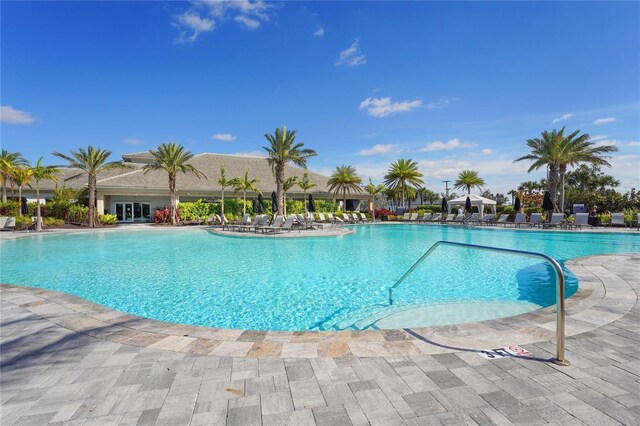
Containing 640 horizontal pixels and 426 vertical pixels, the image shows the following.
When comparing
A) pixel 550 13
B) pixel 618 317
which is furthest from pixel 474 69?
pixel 618 317

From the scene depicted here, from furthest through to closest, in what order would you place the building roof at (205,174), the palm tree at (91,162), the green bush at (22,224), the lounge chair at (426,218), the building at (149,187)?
the lounge chair at (426,218) → the building roof at (205,174) → the building at (149,187) → the palm tree at (91,162) → the green bush at (22,224)

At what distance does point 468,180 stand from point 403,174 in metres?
13.8

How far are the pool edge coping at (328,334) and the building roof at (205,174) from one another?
2576 cm

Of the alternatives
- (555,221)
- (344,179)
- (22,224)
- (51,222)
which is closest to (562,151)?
(555,221)

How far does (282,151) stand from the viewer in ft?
82.8

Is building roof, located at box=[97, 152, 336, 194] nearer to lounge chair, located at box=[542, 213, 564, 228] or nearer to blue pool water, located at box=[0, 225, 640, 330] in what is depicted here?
blue pool water, located at box=[0, 225, 640, 330]

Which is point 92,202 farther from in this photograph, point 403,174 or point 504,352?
point 403,174

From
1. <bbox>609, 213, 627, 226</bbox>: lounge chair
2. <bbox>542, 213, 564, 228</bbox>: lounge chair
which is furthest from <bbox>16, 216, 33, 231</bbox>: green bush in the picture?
<bbox>609, 213, 627, 226</bbox>: lounge chair

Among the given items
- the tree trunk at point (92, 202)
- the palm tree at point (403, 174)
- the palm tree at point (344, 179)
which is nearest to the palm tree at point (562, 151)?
the palm tree at point (403, 174)

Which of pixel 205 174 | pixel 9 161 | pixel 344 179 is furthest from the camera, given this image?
pixel 344 179

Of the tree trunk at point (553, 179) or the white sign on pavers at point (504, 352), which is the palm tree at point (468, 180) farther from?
the white sign on pavers at point (504, 352)

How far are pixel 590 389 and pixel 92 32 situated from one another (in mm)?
18878

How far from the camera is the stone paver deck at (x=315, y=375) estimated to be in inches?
90.0

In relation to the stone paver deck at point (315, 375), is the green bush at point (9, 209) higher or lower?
higher
